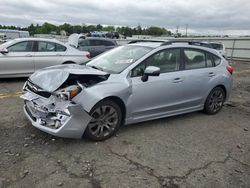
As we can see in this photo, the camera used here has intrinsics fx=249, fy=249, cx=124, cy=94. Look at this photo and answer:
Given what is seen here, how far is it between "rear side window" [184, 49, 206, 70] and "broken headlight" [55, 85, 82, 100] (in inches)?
Answer: 97.5

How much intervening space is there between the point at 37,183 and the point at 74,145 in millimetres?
999

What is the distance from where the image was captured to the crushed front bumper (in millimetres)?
3549

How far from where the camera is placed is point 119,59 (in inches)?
186

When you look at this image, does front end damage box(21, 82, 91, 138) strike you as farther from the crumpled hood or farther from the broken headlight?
the crumpled hood

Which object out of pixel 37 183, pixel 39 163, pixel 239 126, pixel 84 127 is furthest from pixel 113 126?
pixel 239 126

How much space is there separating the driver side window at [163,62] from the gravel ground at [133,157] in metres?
1.08

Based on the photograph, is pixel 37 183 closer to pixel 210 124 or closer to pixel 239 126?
pixel 210 124

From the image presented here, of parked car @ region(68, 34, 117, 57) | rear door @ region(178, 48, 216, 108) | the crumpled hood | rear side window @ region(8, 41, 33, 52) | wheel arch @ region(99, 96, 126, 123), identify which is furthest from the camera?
parked car @ region(68, 34, 117, 57)

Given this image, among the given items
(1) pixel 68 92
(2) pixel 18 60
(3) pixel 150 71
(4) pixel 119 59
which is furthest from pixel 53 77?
(2) pixel 18 60

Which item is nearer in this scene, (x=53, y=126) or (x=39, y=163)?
(x=39, y=163)

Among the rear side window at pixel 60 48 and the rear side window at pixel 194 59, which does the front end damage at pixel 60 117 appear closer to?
the rear side window at pixel 194 59

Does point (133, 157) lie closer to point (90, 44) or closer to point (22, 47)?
point (22, 47)

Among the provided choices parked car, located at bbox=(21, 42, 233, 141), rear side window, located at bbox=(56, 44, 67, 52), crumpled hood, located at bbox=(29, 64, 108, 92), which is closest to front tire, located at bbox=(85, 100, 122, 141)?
parked car, located at bbox=(21, 42, 233, 141)

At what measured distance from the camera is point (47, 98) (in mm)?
3758
